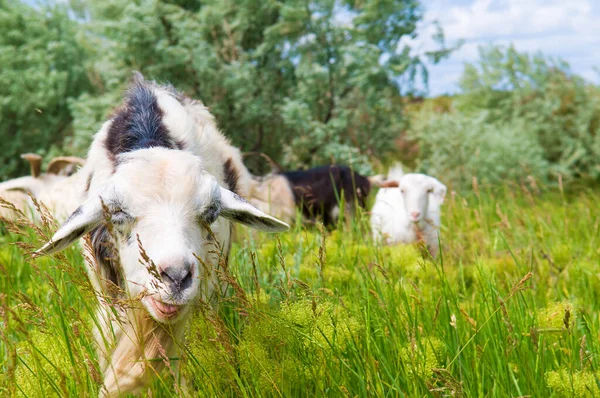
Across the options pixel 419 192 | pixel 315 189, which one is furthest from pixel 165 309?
pixel 315 189

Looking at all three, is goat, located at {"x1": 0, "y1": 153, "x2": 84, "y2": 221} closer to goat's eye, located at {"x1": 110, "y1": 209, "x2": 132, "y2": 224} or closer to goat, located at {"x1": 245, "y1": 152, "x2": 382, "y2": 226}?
goat, located at {"x1": 245, "y1": 152, "x2": 382, "y2": 226}

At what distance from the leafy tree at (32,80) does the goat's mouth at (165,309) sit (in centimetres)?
832

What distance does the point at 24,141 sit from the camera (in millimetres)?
10016

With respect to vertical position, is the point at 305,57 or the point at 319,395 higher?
the point at 305,57

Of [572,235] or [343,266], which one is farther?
[572,235]

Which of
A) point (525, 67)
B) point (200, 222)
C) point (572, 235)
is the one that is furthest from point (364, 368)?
point (525, 67)

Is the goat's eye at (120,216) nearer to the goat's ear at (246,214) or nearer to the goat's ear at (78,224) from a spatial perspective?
the goat's ear at (78,224)

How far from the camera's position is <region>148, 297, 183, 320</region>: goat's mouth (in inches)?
80.8

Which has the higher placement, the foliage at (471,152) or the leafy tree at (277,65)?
the leafy tree at (277,65)

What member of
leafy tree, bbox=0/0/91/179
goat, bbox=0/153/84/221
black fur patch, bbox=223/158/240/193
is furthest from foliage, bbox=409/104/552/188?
leafy tree, bbox=0/0/91/179

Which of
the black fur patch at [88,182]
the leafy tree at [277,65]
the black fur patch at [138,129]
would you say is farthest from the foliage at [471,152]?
the black fur patch at [88,182]

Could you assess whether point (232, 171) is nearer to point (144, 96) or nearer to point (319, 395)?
point (144, 96)

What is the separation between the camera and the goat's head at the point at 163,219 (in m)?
2.03

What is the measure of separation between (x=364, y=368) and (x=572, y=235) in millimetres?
4432
